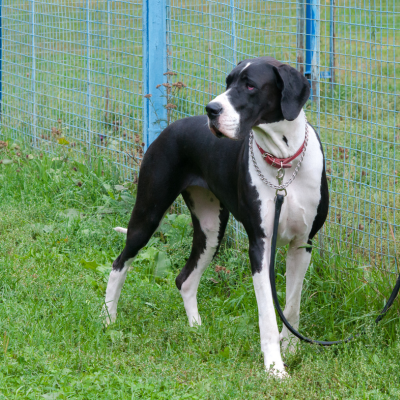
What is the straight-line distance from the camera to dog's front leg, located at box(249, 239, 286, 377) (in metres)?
3.41

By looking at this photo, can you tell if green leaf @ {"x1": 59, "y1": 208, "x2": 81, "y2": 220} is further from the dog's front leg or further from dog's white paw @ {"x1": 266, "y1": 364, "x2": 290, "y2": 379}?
dog's white paw @ {"x1": 266, "y1": 364, "x2": 290, "y2": 379}

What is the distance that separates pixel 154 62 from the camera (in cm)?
563

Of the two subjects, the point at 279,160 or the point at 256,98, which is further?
the point at 279,160

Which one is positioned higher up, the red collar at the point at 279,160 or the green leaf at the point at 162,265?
the red collar at the point at 279,160

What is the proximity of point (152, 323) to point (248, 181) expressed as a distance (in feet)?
4.08

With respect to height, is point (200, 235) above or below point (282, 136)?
below

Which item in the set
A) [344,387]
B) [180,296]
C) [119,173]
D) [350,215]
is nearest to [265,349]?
[344,387]

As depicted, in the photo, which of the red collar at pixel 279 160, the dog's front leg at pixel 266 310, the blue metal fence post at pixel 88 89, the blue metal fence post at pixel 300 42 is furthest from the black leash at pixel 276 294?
the blue metal fence post at pixel 88 89

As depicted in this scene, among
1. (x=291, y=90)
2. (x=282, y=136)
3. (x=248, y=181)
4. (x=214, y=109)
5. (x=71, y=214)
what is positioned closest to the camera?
(x=214, y=109)

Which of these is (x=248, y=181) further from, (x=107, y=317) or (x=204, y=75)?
(x=204, y=75)

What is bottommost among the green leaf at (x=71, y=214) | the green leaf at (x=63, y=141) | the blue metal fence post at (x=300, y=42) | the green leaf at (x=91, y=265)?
the green leaf at (x=91, y=265)

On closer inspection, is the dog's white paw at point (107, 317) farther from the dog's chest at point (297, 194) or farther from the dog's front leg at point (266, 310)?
the dog's chest at point (297, 194)

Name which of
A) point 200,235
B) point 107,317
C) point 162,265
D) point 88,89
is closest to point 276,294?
point 200,235

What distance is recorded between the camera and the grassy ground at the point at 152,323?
3.25 metres
